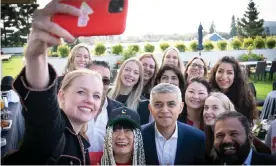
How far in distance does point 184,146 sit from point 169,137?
0.39ft

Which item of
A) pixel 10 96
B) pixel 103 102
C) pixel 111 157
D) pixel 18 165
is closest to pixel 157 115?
pixel 111 157

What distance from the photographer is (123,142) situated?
171 cm

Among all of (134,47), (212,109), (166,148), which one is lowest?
(166,148)

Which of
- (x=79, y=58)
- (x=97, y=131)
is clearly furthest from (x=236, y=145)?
(x=79, y=58)

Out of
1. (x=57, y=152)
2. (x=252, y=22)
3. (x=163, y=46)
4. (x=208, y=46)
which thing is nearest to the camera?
(x=57, y=152)

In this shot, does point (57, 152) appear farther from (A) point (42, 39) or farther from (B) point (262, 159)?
(B) point (262, 159)

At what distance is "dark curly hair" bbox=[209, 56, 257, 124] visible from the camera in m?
3.06

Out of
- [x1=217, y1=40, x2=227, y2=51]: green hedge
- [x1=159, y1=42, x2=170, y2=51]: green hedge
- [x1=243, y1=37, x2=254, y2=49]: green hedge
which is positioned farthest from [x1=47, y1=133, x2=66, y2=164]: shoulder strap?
[x1=243, y1=37, x2=254, y2=49]: green hedge

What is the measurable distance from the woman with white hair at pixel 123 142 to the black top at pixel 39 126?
0.61m

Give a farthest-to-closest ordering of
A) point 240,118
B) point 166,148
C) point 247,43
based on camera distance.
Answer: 1. point 247,43
2. point 166,148
3. point 240,118

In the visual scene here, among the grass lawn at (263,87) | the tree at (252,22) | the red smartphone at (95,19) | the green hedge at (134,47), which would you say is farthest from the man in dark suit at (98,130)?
the tree at (252,22)

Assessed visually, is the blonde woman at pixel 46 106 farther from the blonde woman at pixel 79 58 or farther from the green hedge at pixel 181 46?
the green hedge at pixel 181 46

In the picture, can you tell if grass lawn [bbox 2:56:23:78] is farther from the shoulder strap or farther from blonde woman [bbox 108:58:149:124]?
blonde woman [bbox 108:58:149:124]

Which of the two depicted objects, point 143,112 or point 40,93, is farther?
point 143,112
